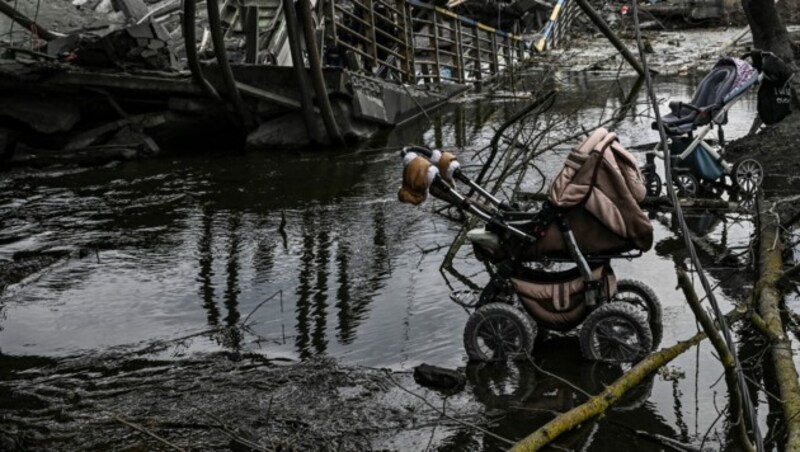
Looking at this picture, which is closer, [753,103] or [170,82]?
[170,82]

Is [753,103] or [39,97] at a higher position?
[39,97]

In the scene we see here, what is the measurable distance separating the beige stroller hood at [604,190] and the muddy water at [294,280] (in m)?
0.57

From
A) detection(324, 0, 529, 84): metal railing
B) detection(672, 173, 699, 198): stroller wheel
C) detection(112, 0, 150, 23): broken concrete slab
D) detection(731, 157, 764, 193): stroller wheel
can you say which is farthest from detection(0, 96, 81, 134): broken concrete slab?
detection(731, 157, 764, 193): stroller wheel

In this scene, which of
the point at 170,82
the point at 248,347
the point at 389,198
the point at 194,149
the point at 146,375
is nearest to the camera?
the point at 146,375

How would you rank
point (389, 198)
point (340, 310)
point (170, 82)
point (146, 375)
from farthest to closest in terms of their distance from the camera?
point (170, 82) < point (389, 198) < point (340, 310) < point (146, 375)

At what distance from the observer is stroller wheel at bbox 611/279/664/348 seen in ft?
20.6

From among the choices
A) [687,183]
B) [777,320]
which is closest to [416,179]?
[777,320]

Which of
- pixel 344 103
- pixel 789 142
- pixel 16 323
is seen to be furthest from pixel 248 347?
pixel 344 103

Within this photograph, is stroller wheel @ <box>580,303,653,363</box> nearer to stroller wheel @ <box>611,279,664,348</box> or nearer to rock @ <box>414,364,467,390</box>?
stroller wheel @ <box>611,279,664,348</box>

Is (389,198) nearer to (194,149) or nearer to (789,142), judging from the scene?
(789,142)

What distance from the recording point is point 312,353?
6527mm

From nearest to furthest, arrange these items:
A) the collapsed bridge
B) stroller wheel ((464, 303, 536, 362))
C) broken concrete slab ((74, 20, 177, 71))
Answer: stroller wheel ((464, 303, 536, 362))
the collapsed bridge
broken concrete slab ((74, 20, 177, 71))

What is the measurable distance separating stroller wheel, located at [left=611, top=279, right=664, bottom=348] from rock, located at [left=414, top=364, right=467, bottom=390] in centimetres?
116

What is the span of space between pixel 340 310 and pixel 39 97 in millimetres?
10003
